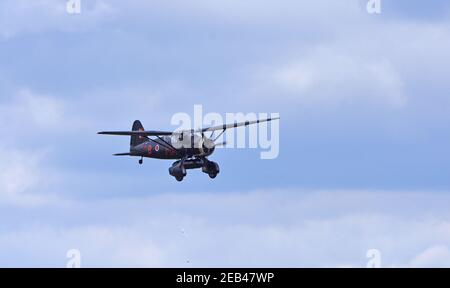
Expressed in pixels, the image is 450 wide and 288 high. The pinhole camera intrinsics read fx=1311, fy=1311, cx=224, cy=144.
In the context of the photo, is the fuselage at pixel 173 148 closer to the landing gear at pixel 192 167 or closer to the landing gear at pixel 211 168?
the landing gear at pixel 192 167

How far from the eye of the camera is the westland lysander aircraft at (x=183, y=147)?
155 m

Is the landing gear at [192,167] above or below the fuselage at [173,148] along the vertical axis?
below

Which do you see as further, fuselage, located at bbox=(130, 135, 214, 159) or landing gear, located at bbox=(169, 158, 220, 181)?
landing gear, located at bbox=(169, 158, 220, 181)

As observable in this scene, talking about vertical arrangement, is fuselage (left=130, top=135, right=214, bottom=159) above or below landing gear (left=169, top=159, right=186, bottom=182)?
above

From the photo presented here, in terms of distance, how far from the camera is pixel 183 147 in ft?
515

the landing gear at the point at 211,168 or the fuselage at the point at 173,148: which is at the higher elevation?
the fuselage at the point at 173,148

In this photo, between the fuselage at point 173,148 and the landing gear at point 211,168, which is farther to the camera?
the landing gear at point 211,168

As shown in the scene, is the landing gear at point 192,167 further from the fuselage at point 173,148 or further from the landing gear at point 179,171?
the fuselage at point 173,148

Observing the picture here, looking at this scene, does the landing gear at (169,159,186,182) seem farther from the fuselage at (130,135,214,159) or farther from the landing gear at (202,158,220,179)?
the landing gear at (202,158,220,179)

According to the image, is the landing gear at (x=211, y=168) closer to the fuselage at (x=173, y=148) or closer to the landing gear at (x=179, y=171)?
the fuselage at (x=173, y=148)

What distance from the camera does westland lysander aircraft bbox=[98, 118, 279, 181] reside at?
15475cm

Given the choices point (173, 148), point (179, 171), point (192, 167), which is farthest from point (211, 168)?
point (173, 148)

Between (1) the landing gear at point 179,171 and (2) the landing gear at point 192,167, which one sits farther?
(1) the landing gear at point 179,171
